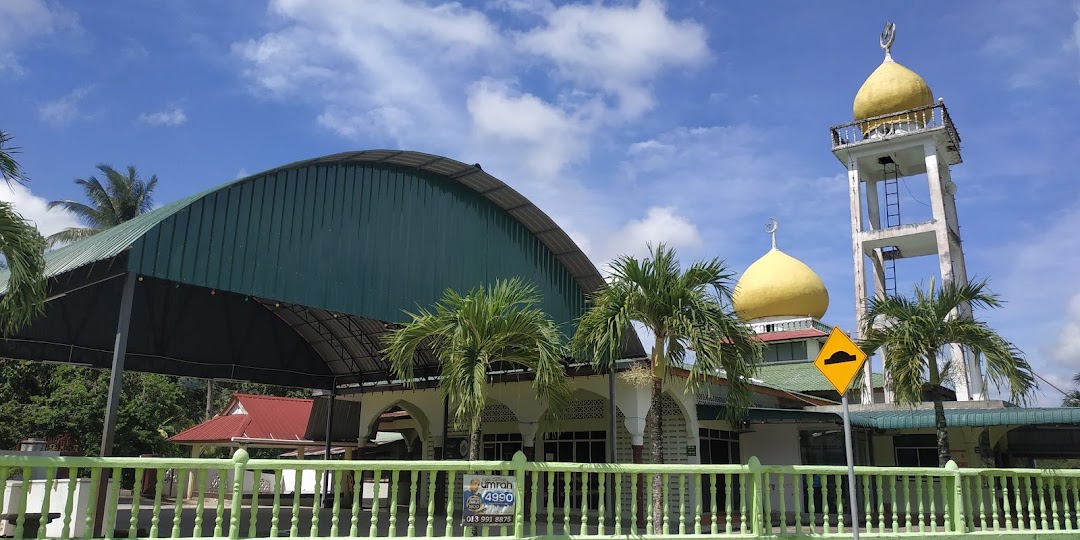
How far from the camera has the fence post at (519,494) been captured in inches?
Result: 384

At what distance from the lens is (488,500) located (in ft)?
32.2

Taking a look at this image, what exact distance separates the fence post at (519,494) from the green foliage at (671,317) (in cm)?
325

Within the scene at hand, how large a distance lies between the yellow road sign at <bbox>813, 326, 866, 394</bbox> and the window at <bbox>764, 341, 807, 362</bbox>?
2613 cm

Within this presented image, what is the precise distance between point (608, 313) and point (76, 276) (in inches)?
347

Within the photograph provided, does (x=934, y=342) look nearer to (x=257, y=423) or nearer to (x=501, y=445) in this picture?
(x=501, y=445)

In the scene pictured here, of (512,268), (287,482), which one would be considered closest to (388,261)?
(512,268)

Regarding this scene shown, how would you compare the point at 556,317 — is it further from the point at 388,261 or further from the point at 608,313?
the point at 608,313

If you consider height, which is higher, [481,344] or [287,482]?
[481,344]

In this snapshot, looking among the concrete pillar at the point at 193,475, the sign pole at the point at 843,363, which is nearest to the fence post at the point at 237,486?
the sign pole at the point at 843,363

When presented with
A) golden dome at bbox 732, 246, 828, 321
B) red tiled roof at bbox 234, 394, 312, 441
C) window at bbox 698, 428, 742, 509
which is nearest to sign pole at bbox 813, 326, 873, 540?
window at bbox 698, 428, 742, 509

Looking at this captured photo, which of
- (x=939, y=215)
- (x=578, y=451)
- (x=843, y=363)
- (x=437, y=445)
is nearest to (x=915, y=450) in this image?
(x=939, y=215)

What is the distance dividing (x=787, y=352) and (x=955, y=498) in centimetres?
2428

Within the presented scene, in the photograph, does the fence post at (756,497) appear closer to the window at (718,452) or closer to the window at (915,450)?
the window at (718,452)

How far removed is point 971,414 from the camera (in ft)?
68.6
